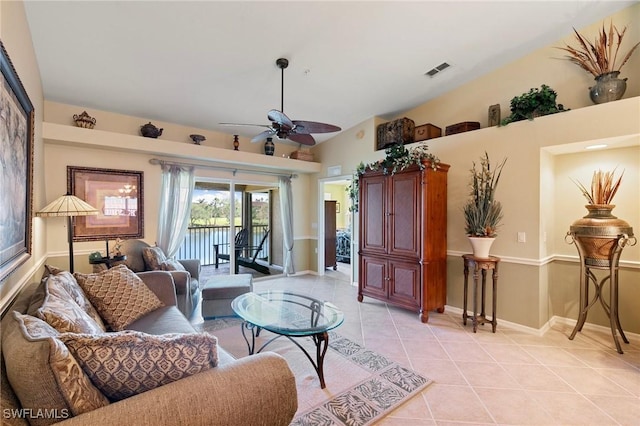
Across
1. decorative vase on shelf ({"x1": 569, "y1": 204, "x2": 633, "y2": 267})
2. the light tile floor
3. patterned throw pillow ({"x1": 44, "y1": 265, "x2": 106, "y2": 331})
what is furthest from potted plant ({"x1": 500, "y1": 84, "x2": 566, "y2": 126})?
patterned throw pillow ({"x1": 44, "y1": 265, "x2": 106, "y2": 331})

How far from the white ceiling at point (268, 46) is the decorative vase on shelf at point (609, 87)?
70 cm

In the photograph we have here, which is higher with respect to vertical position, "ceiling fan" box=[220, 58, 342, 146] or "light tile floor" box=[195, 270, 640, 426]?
"ceiling fan" box=[220, 58, 342, 146]

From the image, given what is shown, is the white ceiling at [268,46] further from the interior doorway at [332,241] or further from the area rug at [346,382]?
the area rug at [346,382]

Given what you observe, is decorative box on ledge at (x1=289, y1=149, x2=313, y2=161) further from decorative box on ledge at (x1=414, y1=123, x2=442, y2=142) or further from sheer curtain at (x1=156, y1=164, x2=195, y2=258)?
decorative box on ledge at (x1=414, y1=123, x2=442, y2=142)

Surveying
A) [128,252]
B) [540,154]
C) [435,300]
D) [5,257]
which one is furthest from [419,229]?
[128,252]

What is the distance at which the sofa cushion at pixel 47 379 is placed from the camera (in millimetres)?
905

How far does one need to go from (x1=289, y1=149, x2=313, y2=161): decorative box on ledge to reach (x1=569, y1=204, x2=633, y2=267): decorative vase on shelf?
4179 mm

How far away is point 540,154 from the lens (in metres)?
3.07

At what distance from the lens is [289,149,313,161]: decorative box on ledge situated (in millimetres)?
5572

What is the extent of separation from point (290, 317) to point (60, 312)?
5.20 feet

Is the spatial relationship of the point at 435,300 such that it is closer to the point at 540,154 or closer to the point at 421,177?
the point at 421,177

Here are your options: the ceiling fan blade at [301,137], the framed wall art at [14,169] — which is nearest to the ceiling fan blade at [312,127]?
the ceiling fan blade at [301,137]

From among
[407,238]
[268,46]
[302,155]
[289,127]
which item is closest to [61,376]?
[289,127]

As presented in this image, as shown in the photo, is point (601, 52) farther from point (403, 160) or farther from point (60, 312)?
point (60, 312)
